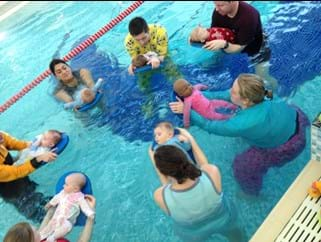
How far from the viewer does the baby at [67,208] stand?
2744 mm

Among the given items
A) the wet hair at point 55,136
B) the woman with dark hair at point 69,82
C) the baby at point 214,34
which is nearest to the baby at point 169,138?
the wet hair at point 55,136

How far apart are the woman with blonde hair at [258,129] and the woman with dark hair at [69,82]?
1499 millimetres

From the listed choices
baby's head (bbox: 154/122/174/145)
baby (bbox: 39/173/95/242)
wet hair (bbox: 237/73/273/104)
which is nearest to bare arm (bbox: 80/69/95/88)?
baby (bbox: 39/173/95/242)

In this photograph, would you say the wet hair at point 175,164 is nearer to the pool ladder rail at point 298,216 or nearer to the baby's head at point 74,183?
the pool ladder rail at point 298,216

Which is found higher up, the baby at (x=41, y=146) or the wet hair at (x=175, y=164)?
the wet hair at (x=175, y=164)

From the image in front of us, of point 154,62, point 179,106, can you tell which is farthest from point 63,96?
point 179,106

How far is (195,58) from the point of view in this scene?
4418 millimetres

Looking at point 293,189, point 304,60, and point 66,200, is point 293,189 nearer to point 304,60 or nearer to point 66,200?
point 66,200

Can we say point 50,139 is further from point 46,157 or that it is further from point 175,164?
point 175,164

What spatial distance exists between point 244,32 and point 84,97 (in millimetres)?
1542

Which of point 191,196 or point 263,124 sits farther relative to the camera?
point 263,124

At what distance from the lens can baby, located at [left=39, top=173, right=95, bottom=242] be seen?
108 inches

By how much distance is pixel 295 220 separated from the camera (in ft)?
7.98

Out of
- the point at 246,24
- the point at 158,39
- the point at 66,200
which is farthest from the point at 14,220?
the point at 246,24
